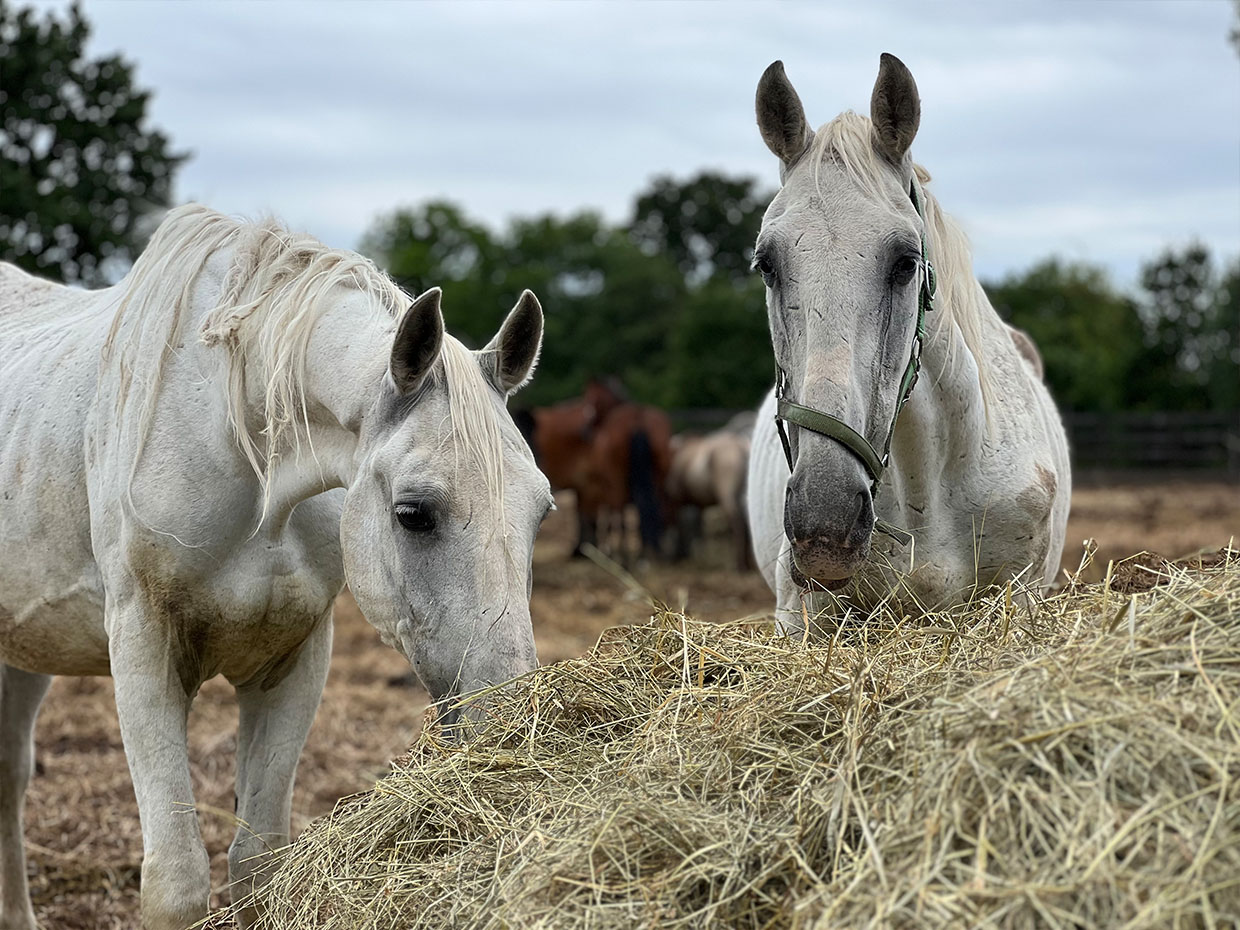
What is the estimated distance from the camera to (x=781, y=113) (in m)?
2.88

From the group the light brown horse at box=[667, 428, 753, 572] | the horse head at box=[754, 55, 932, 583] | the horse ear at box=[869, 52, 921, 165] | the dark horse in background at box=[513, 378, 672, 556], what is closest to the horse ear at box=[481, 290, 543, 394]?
the horse head at box=[754, 55, 932, 583]

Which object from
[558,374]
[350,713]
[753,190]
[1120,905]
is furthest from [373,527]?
[753,190]

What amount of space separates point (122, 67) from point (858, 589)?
17.7 meters

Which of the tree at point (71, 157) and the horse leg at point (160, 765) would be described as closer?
the horse leg at point (160, 765)

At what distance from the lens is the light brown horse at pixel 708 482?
13477 mm

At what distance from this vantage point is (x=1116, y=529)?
13.7 m

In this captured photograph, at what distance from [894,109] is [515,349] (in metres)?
1.12

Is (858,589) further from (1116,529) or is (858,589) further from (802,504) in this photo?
(1116,529)

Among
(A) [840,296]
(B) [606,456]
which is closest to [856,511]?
(A) [840,296]

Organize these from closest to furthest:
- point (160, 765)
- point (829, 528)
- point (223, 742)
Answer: point (829, 528)
point (160, 765)
point (223, 742)

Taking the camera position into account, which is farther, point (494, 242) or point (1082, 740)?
point (494, 242)

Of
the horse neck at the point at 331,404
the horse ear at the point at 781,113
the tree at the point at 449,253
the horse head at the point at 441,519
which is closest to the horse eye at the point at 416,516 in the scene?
the horse head at the point at 441,519

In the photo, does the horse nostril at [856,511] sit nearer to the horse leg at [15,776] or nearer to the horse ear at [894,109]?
the horse ear at [894,109]

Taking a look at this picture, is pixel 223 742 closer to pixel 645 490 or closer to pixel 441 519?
pixel 441 519
